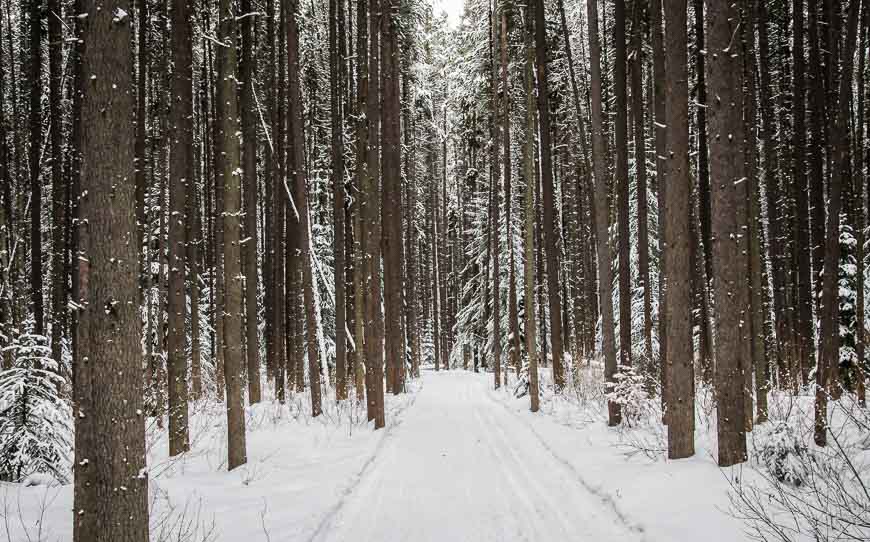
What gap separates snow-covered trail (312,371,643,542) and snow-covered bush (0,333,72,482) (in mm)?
3567

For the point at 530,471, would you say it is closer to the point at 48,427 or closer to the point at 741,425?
the point at 741,425

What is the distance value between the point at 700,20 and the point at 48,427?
13605 mm

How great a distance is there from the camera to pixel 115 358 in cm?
390

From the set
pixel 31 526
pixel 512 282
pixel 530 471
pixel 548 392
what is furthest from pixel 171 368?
pixel 512 282

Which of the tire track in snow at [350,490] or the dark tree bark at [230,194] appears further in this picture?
the dark tree bark at [230,194]

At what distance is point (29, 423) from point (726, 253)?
8804 mm

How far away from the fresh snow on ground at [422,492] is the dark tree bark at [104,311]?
3.43ft

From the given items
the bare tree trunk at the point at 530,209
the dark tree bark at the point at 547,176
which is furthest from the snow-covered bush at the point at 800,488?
the dark tree bark at the point at 547,176

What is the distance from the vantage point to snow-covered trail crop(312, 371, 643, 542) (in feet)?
17.4

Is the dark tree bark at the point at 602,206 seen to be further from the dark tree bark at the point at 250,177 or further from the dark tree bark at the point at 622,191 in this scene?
the dark tree bark at the point at 250,177

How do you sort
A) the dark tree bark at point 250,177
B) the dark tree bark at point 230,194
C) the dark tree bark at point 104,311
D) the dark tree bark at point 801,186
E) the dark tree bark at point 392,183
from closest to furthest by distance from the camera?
1. the dark tree bark at point 104,311
2. the dark tree bark at point 230,194
3. the dark tree bark at point 250,177
4. the dark tree bark at point 801,186
5. the dark tree bark at point 392,183

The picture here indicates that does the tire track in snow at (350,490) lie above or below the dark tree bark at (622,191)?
below

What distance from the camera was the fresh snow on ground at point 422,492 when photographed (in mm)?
5172

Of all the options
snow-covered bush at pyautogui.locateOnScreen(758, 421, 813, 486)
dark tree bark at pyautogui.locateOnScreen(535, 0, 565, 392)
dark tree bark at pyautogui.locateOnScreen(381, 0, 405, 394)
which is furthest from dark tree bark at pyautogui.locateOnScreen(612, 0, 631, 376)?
dark tree bark at pyautogui.locateOnScreen(381, 0, 405, 394)
